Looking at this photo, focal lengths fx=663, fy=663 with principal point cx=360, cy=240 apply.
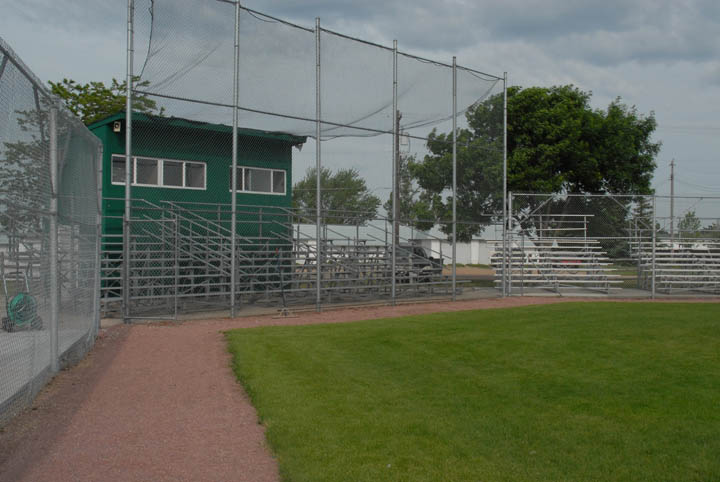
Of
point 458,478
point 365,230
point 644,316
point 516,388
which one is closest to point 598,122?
point 365,230

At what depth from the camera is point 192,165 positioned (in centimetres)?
1666

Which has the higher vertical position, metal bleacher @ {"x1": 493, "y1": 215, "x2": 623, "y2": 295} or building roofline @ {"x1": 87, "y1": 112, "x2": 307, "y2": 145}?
building roofline @ {"x1": 87, "y1": 112, "x2": 307, "y2": 145}

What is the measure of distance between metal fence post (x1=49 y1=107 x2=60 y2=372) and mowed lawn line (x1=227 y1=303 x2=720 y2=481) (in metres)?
1.91

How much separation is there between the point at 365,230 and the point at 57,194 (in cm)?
1309

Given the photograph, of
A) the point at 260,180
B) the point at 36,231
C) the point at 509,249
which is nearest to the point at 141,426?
the point at 36,231

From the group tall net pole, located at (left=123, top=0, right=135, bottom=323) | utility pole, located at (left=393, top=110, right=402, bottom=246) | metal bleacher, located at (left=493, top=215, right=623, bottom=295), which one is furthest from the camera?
metal bleacher, located at (left=493, top=215, right=623, bottom=295)

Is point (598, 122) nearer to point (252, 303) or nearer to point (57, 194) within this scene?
point (252, 303)

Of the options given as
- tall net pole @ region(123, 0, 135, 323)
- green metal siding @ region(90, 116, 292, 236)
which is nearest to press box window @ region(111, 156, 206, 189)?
green metal siding @ region(90, 116, 292, 236)

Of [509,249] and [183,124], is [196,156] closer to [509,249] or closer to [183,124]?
[183,124]

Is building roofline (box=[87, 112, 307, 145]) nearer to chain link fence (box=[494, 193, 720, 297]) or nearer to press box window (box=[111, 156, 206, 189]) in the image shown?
press box window (box=[111, 156, 206, 189])

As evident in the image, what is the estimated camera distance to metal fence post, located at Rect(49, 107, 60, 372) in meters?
6.11

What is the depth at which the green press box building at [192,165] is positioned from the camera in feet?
49.3

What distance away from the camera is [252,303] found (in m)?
15.7

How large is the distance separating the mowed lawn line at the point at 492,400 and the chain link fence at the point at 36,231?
1.96 meters
